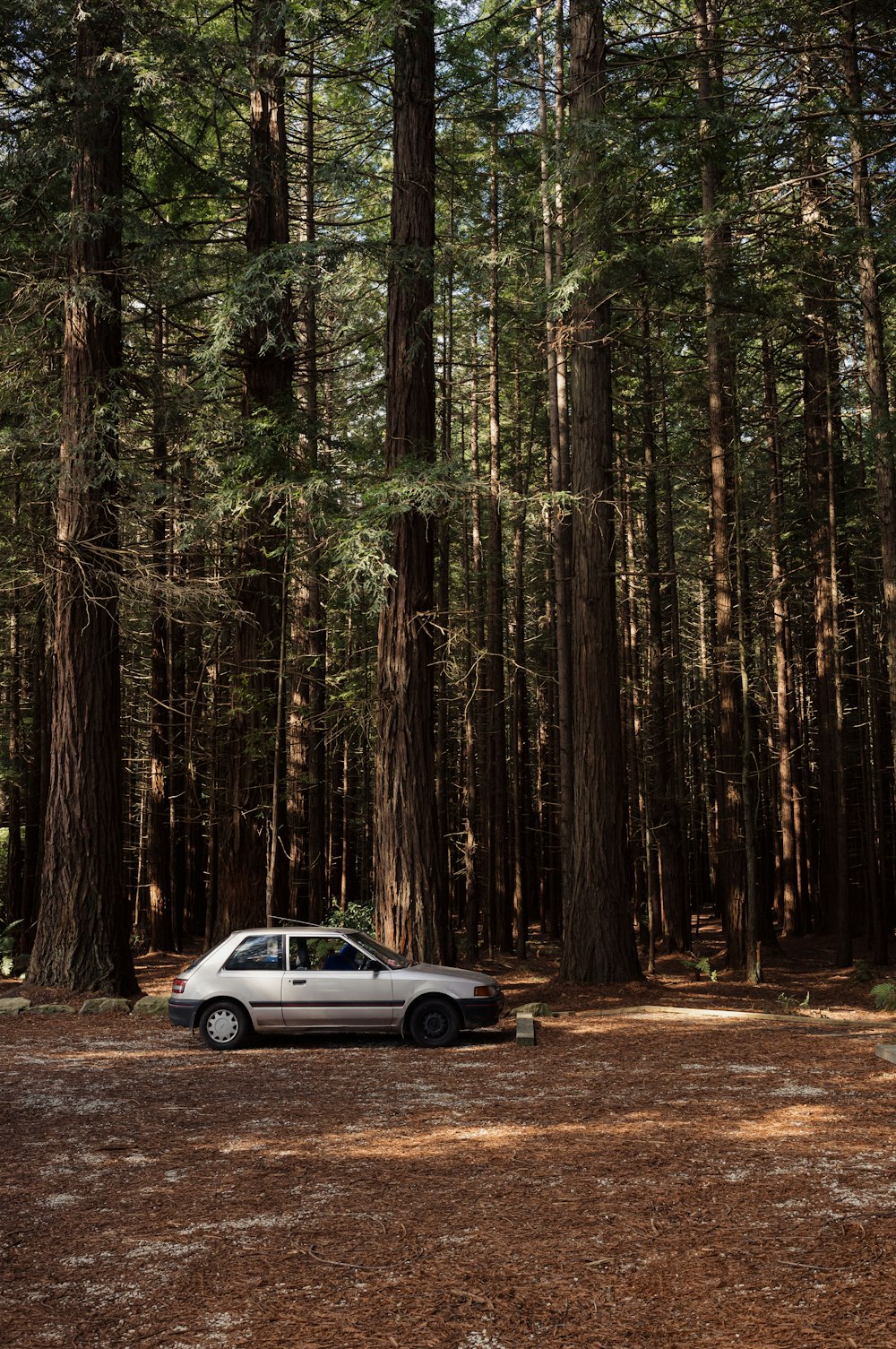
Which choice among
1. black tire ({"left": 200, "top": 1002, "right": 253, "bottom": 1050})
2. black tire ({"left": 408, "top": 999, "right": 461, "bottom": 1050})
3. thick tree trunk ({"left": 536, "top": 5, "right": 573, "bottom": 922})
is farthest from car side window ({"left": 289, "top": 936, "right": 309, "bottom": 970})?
thick tree trunk ({"left": 536, "top": 5, "right": 573, "bottom": 922})

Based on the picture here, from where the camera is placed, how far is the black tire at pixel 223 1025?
11.2m

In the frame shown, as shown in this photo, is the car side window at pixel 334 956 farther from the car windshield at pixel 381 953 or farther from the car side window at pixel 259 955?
the car side window at pixel 259 955

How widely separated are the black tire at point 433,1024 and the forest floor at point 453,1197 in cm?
28

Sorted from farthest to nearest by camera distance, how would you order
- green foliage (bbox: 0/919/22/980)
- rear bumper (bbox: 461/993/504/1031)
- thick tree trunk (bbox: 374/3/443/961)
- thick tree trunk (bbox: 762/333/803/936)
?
thick tree trunk (bbox: 762/333/803/936), green foliage (bbox: 0/919/22/980), thick tree trunk (bbox: 374/3/443/961), rear bumper (bbox: 461/993/504/1031)

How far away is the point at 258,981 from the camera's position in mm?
11227

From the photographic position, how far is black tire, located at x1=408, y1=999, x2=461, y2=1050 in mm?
11094

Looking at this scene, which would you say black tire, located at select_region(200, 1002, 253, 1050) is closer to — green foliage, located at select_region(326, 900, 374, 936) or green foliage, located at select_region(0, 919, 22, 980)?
green foliage, located at select_region(326, 900, 374, 936)

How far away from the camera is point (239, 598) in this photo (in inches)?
682

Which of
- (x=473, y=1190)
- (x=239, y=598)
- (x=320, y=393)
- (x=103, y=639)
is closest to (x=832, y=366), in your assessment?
(x=320, y=393)

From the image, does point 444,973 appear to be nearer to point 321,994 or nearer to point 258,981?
point 321,994

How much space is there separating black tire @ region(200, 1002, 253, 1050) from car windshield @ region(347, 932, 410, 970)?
136 centimetres

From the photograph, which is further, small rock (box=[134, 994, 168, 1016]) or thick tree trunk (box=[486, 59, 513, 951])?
thick tree trunk (box=[486, 59, 513, 951])

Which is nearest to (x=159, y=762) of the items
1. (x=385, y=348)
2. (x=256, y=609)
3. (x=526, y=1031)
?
(x=256, y=609)

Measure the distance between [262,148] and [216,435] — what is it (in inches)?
196
